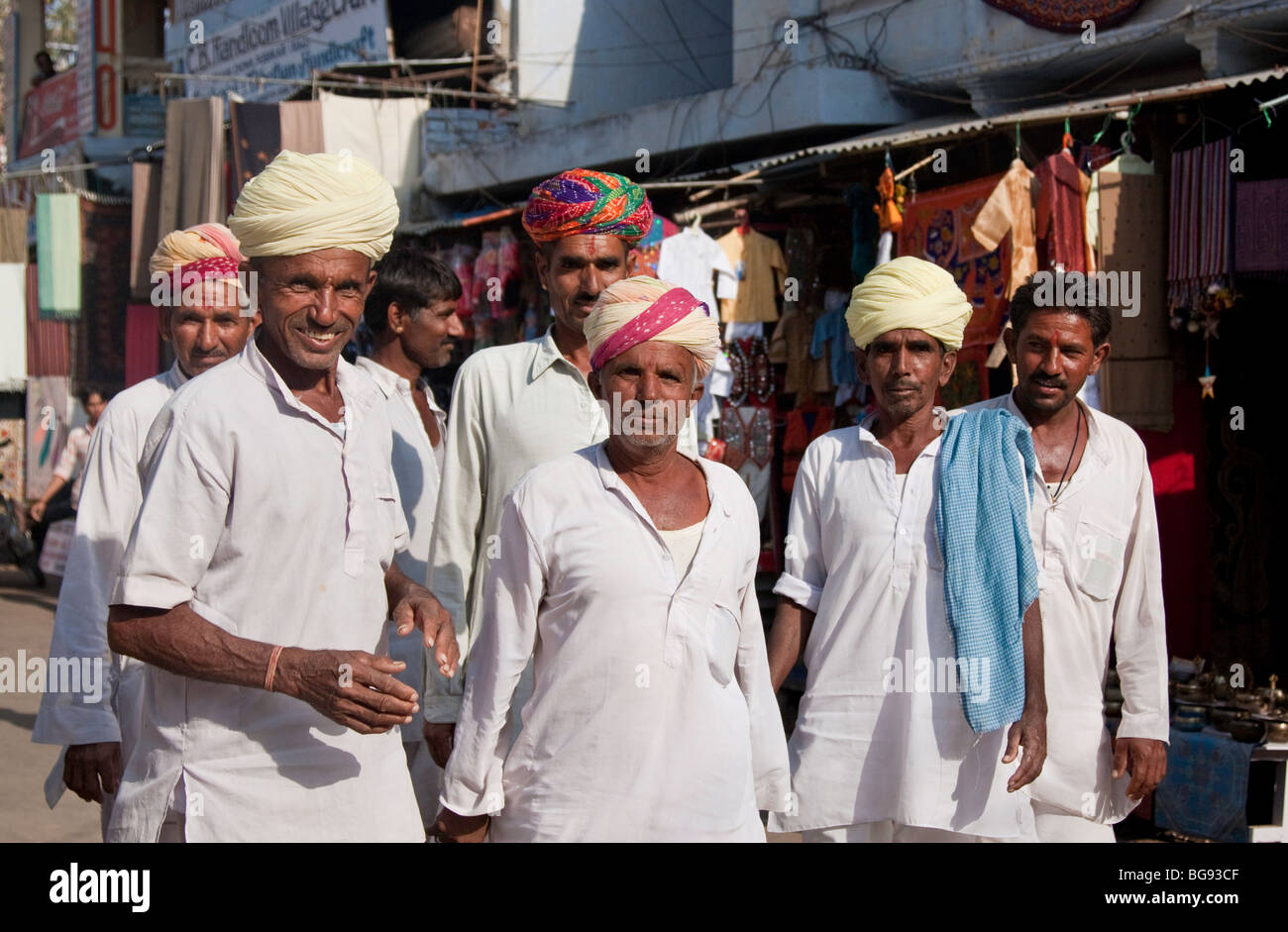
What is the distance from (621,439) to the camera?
3080mm

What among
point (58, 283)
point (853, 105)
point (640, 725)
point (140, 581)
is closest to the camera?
point (140, 581)

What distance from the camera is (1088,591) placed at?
4.10 metres

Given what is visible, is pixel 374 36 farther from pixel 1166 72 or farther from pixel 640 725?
pixel 640 725

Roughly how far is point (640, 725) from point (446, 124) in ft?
42.6

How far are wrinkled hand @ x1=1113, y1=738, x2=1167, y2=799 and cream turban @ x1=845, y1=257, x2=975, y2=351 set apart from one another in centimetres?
128

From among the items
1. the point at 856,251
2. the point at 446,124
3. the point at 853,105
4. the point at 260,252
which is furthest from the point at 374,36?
the point at 260,252

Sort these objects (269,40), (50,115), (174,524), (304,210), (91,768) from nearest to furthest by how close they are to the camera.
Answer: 1. (174,524)
2. (304,210)
3. (91,768)
4. (269,40)
5. (50,115)

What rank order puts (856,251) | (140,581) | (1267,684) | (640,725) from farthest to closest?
(856,251) → (1267,684) → (640,725) → (140,581)

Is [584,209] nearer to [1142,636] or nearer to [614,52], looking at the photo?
[1142,636]

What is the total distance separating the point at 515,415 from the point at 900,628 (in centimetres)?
120

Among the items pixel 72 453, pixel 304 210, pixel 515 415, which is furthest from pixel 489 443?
pixel 72 453

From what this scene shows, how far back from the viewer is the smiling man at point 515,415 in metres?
3.71

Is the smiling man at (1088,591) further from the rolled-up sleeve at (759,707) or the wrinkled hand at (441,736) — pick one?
the wrinkled hand at (441,736)

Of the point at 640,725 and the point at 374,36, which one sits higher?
the point at 374,36
